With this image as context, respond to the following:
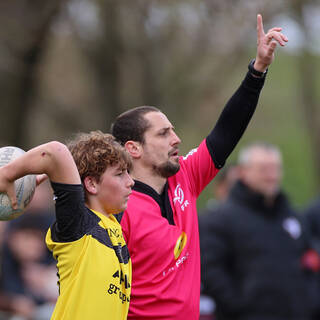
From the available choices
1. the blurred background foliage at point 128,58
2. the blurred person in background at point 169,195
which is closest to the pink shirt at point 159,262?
the blurred person in background at point 169,195

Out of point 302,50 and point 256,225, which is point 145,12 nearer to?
point 302,50

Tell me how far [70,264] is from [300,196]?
1897 cm

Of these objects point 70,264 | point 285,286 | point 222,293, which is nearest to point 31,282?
point 222,293

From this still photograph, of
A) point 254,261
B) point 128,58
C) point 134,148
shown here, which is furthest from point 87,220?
point 128,58

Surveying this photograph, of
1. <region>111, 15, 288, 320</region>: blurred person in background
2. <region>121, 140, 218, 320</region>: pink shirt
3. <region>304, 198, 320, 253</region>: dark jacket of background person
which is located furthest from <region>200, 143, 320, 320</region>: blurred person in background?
<region>121, 140, 218, 320</region>: pink shirt

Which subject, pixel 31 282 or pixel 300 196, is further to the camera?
pixel 300 196

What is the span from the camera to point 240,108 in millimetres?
4598

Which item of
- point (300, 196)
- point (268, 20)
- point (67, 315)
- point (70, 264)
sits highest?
point (268, 20)

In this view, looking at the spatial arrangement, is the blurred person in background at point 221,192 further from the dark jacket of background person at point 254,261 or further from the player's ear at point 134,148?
the player's ear at point 134,148

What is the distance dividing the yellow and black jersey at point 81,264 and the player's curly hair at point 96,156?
0.26m

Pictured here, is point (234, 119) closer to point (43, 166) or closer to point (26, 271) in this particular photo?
point (43, 166)

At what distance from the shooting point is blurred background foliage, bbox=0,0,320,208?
49.2 ft

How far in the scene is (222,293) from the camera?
723cm

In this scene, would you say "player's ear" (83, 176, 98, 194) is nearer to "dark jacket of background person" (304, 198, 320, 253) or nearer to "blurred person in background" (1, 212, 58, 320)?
"blurred person in background" (1, 212, 58, 320)
